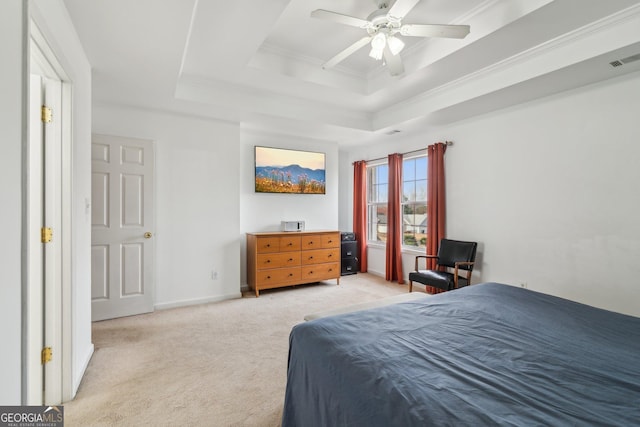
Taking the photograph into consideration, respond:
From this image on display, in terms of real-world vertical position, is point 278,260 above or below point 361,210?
below

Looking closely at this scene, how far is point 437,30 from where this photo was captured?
84.1 inches

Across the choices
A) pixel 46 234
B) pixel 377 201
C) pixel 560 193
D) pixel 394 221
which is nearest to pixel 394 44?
pixel 560 193

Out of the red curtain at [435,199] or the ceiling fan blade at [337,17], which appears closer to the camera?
the ceiling fan blade at [337,17]

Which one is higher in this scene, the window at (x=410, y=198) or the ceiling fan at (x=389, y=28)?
the ceiling fan at (x=389, y=28)

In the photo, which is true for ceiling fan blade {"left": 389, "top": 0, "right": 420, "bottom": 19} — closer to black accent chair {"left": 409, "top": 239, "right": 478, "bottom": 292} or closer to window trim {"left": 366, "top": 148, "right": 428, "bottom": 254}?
window trim {"left": 366, "top": 148, "right": 428, "bottom": 254}

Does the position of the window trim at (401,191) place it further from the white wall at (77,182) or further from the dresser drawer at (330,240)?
the white wall at (77,182)

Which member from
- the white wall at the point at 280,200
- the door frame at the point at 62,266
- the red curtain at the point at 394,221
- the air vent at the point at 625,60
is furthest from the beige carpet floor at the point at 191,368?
the air vent at the point at 625,60

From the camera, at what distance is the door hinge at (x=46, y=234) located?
5.97 feet

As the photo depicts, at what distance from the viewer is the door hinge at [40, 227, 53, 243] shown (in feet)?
5.97

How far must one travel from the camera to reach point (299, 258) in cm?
460

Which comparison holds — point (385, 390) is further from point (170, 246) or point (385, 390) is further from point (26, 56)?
point (170, 246)

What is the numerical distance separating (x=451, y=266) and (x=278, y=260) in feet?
8.08

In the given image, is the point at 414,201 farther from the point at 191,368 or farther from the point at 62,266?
the point at 62,266

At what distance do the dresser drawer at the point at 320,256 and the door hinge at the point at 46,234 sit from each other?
319 centimetres
